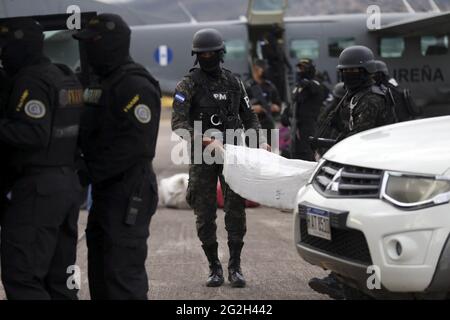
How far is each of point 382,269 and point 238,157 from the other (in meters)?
2.05

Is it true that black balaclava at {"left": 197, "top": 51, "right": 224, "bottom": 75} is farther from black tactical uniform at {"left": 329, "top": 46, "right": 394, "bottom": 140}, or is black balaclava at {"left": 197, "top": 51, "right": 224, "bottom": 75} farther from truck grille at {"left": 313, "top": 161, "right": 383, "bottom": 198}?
truck grille at {"left": 313, "top": 161, "right": 383, "bottom": 198}

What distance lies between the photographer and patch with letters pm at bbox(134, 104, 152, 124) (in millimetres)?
4806

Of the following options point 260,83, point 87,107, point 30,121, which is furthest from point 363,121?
point 260,83

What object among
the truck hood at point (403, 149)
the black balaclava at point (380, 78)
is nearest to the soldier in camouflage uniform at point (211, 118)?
the truck hood at point (403, 149)

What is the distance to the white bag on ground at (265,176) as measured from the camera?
652cm

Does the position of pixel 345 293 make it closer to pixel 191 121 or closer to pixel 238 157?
pixel 238 157

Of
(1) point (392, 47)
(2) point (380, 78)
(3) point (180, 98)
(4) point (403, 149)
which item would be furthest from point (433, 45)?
(4) point (403, 149)

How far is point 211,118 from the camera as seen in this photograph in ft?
23.0

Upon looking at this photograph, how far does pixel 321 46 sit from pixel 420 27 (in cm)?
234

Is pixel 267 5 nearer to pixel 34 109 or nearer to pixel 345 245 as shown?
pixel 345 245

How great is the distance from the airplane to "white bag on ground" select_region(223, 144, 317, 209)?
1402cm

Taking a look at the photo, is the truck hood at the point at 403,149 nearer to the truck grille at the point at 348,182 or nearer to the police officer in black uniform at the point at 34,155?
the truck grille at the point at 348,182

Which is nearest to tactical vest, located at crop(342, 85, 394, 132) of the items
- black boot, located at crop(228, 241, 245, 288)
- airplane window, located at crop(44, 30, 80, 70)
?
black boot, located at crop(228, 241, 245, 288)

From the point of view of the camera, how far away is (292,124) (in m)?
12.3
